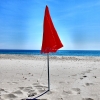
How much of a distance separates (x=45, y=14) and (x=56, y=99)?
277cm

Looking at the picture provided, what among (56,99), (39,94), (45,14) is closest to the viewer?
(56,99)

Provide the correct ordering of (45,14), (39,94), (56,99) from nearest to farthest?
(56,99), (39,94), (45,14)

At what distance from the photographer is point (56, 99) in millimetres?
4441

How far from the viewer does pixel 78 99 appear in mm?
4457

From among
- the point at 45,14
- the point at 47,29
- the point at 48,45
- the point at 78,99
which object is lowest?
the point at 78,99

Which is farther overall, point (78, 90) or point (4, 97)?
point (78, 90)

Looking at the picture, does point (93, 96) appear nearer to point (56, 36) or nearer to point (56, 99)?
point (56, 99)

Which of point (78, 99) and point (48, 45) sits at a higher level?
point (48, 45)

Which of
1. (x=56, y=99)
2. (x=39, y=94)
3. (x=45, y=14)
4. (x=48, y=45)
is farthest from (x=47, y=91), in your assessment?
(x=45, y=14)

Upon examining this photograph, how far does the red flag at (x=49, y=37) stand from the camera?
513 cm

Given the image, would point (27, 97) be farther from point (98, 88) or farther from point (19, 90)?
point (98, 88)

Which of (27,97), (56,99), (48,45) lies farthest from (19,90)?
(48,45)

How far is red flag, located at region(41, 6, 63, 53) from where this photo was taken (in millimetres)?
5129

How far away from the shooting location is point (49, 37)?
5145 mm
